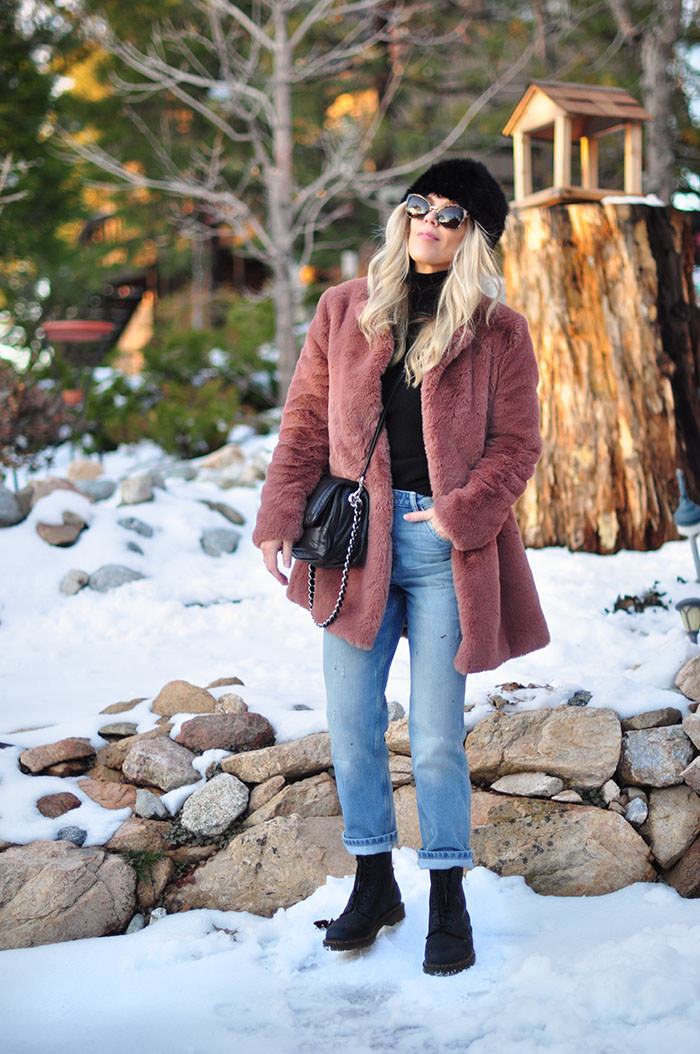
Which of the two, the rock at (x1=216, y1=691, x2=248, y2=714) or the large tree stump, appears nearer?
the rock at (x1=216, y1=691, x2=248, y2=714)

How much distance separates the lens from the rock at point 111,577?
5305mm

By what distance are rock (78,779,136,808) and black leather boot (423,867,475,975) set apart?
4.01ft

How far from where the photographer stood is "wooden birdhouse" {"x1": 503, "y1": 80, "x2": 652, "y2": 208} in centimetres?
532

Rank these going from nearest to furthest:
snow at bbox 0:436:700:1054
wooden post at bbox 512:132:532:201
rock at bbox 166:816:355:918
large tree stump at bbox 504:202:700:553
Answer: snow at bbox 0:436:700:1054
rock at bbox 166:816:355:918
large tree stump at bbox 504:202:700:553
wooden post at bbox 512:132:532:201

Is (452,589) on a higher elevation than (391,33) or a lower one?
lower

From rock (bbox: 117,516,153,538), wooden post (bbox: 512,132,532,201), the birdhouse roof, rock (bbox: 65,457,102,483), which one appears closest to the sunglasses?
the birdhouse roof

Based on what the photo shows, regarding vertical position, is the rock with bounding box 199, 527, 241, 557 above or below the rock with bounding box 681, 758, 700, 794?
above

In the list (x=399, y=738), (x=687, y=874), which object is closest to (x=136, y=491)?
(x=399, y=738)

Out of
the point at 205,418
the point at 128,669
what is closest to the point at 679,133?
the point at 205,418

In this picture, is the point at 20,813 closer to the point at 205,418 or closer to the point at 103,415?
the point at 205,418

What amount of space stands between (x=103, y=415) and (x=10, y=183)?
3.29 m

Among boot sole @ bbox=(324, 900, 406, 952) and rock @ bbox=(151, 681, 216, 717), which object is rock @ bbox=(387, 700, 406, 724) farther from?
boot sole @ bbox=(324, 900, 406, 952)

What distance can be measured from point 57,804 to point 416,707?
1411mm

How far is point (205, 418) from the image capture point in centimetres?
872
